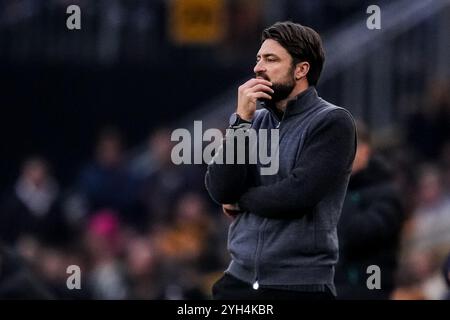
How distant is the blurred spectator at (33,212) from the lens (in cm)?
1472

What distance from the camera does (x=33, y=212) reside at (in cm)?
1484

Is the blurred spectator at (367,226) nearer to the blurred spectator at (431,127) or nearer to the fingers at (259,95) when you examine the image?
the fingers at (259,95)

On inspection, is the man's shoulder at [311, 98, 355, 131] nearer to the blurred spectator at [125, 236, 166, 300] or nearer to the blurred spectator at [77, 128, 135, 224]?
the blurred spectator at [125, 236, 166, 300]

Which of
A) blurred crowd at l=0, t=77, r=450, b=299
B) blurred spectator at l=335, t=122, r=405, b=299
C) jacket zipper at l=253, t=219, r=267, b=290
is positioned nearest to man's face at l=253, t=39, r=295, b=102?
jacket zipper at l=253, t=219, r=267, b=290

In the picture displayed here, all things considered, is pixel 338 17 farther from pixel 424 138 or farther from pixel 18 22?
pixel 18 22

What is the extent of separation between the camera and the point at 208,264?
1348cm

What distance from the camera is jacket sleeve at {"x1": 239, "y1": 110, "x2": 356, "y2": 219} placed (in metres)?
6.38

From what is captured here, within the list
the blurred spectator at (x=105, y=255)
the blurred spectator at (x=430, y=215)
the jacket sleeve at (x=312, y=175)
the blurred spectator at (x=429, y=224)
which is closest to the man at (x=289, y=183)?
the jacket sleeve at (x=312, y=175)

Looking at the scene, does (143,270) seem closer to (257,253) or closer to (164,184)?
(164,184)

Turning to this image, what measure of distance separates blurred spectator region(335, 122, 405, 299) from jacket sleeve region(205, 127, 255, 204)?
1.97 meters

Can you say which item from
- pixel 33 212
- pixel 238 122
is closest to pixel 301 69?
pixel 238 122

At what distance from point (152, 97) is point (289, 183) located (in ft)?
34.4

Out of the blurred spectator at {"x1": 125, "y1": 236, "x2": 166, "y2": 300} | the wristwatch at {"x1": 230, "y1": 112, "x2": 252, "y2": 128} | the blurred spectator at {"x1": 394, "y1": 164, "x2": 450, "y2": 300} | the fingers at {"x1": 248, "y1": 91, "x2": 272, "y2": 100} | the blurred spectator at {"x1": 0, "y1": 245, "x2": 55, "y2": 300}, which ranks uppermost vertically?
the blurred spectator at {"x1": 394, "y1": 164, "x2": 450, "y2": 300}

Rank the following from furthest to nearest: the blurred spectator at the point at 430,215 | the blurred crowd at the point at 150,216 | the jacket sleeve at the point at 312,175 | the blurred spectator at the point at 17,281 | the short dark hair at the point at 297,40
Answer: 1. the blurred spectator at the point at 430,215
2. the blurred crowd at the point at 150,216
3. the blurred spectator at the point at 17,281
4. the short dark hair at the point at 297,40
5. the jacket sleeve at the point at 312,175
